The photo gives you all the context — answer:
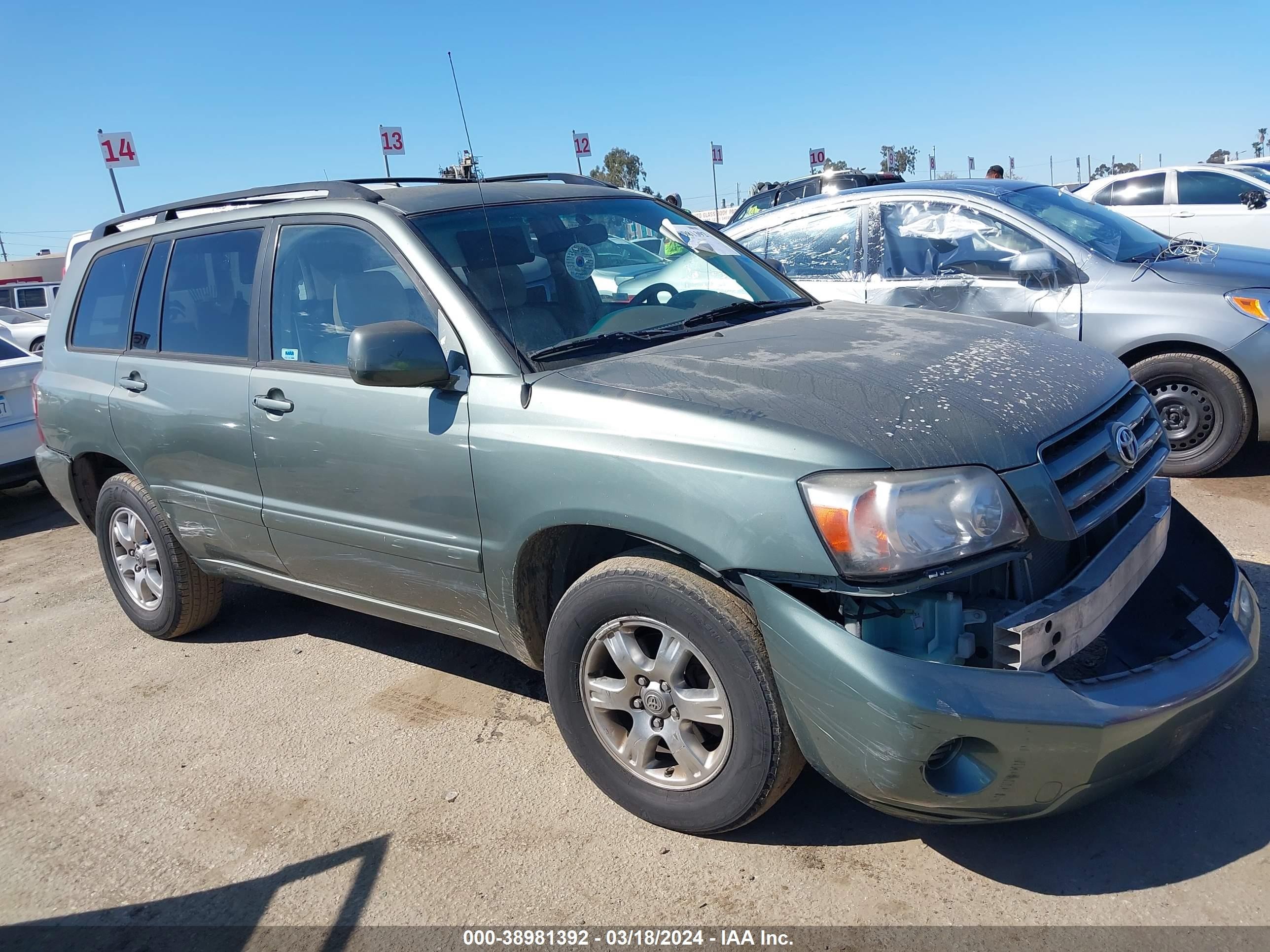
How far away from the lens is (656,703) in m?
2.62

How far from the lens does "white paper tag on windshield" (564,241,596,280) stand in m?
3.28

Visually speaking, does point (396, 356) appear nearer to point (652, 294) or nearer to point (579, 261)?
point (579, 261)

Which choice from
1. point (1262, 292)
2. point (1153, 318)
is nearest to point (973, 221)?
point (1153, 318)

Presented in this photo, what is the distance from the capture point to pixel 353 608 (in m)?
3.57

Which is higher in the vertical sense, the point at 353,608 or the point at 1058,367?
the point at 1058,367

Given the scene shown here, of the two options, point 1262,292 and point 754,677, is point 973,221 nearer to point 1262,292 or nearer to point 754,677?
point 1262,292

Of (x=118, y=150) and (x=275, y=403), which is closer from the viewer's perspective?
(x=275, y=403)

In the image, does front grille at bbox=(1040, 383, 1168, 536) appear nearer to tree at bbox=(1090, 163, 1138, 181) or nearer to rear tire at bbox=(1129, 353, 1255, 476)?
rear tire at bbox=(1129, 353, 1255, 476)

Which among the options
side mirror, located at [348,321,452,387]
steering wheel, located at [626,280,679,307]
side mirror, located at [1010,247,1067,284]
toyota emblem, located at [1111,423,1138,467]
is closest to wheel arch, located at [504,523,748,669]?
side mirror, located at [348,321,452,387]

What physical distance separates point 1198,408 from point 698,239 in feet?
10.3

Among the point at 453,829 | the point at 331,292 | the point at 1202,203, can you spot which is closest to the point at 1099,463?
the point at 453,829

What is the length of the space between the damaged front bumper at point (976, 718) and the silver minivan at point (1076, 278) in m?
3.18

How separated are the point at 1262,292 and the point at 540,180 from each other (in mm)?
3859

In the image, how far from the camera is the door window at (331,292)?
319 centimetres
